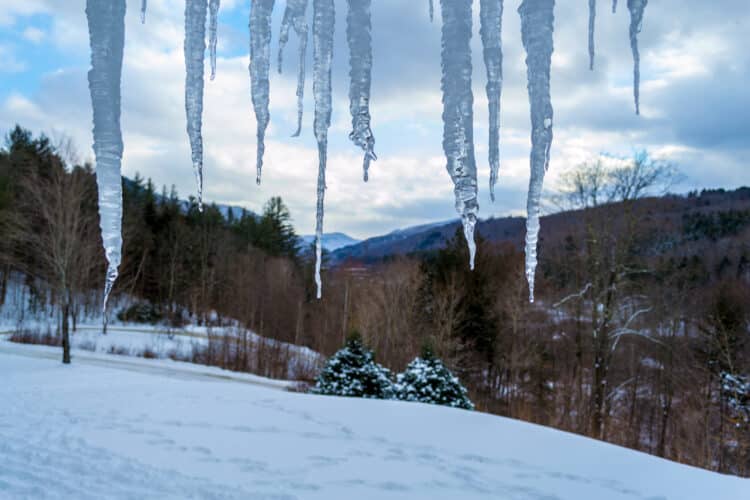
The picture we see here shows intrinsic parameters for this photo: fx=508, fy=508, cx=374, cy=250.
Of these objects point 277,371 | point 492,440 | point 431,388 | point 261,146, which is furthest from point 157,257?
point 261,146

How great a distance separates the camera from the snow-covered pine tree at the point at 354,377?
439 inches

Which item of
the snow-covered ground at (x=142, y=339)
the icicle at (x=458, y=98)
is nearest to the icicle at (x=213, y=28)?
the icicle at (x=458, y=98)

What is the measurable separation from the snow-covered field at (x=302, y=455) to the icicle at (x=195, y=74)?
435cm

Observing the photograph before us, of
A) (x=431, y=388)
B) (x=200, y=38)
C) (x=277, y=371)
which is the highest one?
(x=200, y=38)

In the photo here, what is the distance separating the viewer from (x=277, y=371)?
19188 mm

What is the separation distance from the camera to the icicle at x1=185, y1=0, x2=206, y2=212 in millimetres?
2004

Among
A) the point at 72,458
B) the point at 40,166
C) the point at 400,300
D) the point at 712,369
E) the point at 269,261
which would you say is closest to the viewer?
the point at 72,458

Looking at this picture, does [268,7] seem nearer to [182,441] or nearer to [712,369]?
[182,441]

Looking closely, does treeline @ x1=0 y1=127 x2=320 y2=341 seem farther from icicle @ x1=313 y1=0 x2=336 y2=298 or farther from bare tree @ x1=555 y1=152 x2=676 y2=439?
icicle @ x1=313 y1=0 x2=336 y2=298

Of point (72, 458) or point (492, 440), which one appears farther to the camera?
point (492, 440)

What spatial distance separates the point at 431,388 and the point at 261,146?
9.26 meters

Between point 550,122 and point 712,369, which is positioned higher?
point 550,122

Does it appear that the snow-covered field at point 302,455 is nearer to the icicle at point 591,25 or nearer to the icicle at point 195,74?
the icicle at point 195,74

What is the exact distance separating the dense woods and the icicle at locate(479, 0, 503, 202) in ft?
31.0
